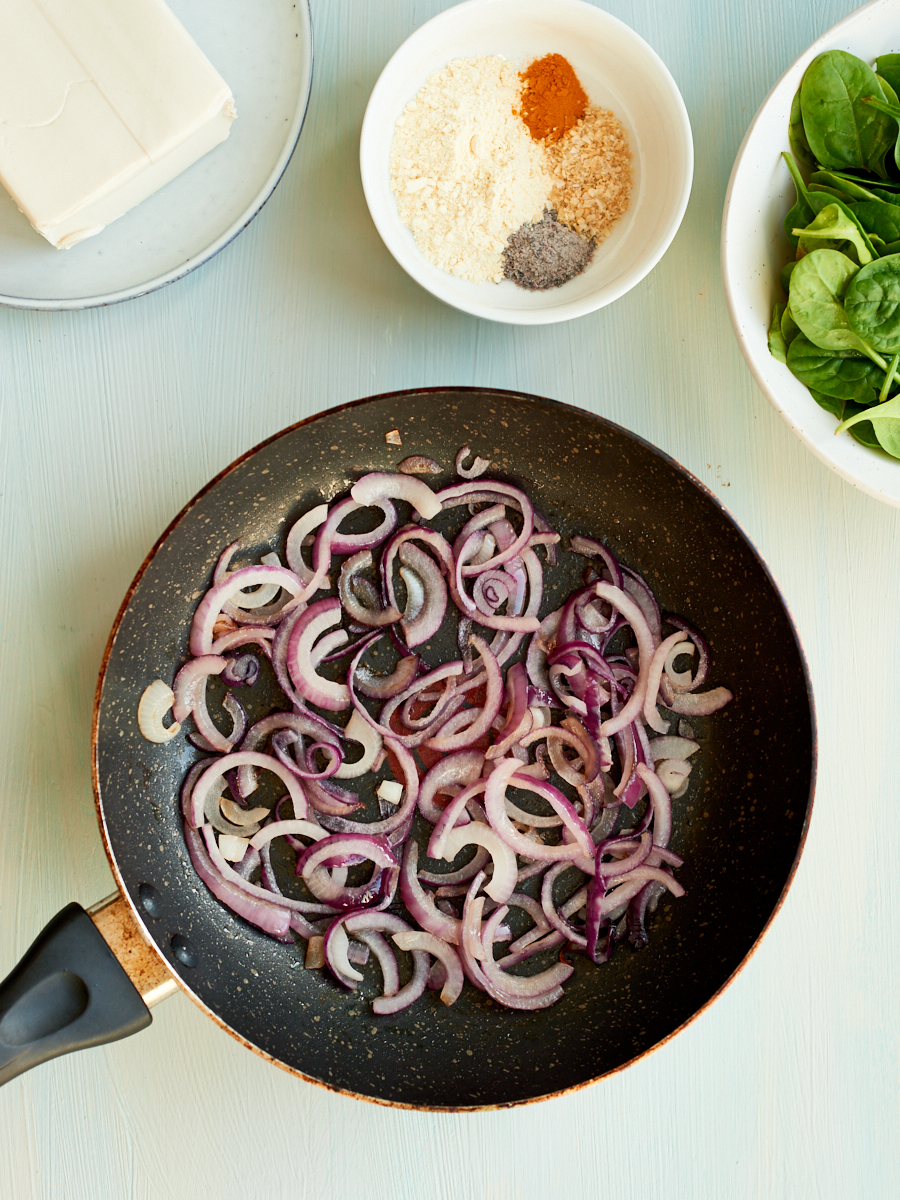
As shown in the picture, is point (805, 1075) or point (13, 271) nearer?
point (13, 271)

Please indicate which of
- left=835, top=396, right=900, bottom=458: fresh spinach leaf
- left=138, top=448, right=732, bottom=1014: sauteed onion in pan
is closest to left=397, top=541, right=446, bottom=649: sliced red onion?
left=138, top=448, right=732, bottom=1014: sauteed onion in pan

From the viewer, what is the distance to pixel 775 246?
3.39ft

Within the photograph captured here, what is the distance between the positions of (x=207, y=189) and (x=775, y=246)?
740mm

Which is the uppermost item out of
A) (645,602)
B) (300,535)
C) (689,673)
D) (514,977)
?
(300,535)

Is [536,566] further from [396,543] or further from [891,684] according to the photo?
[891,684]

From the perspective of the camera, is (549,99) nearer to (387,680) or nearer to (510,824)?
(387,680)

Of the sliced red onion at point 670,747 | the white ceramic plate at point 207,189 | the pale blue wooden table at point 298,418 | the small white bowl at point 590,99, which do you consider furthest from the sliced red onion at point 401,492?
the sliced red onion at point 670,747

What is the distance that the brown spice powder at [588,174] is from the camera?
3.43 feet

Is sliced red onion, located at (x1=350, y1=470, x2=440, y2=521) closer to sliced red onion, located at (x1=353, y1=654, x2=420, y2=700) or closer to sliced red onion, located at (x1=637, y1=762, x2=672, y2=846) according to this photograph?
sliced red onion, located at (x1=353, y1=654, x2=420, y2=700)

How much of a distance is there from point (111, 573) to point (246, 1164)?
0.87 metres

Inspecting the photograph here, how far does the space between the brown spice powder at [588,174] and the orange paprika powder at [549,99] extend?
2 centimetres

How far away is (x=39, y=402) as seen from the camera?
112 cm

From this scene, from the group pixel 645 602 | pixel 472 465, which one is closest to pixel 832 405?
pixel 645 602

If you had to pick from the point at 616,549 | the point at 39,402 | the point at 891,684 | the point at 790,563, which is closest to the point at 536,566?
the point at 616,549
